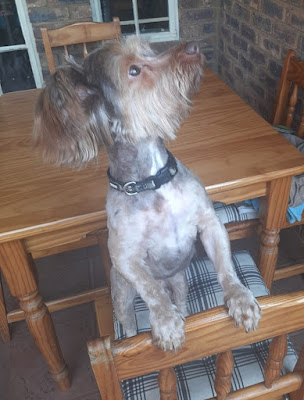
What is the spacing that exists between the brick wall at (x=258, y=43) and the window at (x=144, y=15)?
1.12 ft

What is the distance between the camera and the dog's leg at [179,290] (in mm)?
1153

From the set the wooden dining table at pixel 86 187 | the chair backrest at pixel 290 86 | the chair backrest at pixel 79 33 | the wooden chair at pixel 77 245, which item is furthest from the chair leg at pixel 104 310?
the chair backrest at pixel 79 33

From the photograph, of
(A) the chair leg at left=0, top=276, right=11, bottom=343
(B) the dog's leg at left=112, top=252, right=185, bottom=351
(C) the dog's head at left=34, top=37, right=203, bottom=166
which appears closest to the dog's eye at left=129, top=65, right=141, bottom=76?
(C) the dog's head at left=34, top=37, right=203, bottom=166

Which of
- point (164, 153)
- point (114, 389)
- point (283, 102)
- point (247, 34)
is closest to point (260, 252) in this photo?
point (164, 153)

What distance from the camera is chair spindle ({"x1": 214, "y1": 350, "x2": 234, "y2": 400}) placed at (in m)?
0.64

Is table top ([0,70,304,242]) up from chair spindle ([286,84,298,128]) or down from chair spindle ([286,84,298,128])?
up

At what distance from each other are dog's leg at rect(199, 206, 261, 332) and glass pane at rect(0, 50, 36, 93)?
216 centimetres

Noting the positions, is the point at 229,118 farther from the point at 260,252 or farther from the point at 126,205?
the point at 126,205

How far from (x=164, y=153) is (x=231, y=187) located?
267mm

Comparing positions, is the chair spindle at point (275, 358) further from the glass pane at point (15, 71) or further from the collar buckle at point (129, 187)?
the glass pane at point (15, 71)

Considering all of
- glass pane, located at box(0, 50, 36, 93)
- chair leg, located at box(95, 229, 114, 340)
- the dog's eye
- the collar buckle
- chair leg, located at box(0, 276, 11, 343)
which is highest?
the dog's eye

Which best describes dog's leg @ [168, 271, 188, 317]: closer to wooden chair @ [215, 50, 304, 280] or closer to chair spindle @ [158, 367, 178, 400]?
wooden chair @ [215, 50, 304, 280]

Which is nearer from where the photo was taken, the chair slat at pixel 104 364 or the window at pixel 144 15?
the chair slat at pixel 104 364

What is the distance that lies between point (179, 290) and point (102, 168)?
47 cm
